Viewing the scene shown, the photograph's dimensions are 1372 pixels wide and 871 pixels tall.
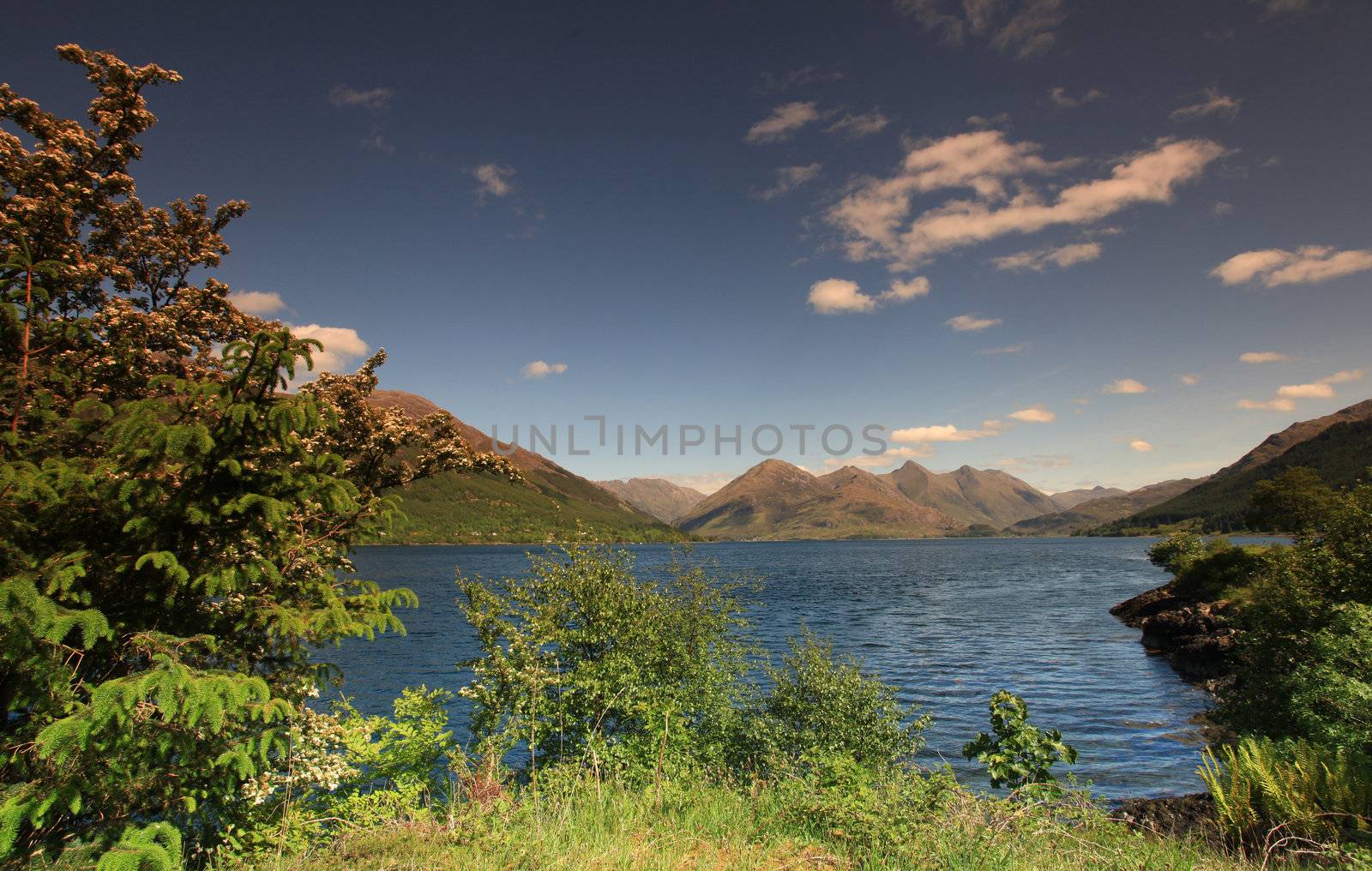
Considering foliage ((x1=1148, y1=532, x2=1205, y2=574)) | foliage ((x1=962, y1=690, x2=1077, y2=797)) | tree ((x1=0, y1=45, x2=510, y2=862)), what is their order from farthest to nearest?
foliage ((x1=1148, y1=532, x2=1205, y2=574)), foliage ((x1=962, y1=690, x2=1077, y2=797)), tree ((x1=0, y1=45, x2=510, y2=862))

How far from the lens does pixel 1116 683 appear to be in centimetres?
3859

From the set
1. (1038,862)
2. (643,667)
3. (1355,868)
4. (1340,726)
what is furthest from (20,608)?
(1340,726)

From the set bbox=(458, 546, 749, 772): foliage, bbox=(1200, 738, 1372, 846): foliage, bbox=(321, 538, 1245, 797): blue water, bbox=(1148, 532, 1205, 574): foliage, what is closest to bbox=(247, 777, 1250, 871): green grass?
bbox=(458, 546, 749, 772): foliage

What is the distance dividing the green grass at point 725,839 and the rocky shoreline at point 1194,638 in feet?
112

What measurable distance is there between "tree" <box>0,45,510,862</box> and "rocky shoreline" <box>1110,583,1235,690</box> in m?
43.3

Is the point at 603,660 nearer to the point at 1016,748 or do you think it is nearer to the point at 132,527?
the point at 1016,748

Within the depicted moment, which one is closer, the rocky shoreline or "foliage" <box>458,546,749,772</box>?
"foliage" <box>458,546,749,772</box>

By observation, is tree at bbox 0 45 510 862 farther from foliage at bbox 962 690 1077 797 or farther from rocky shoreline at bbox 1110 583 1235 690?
rocky shoreline at bbox 1110 583 1235 690

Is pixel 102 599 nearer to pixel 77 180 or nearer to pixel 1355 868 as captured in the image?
pixel 77 180

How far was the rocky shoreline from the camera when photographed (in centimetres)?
3859

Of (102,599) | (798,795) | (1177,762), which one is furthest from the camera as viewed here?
(1177,762)

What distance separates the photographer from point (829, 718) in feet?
59.7

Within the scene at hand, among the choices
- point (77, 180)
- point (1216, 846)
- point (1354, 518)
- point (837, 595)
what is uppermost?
point (77, 180)

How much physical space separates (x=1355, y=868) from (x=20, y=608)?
53.9ft
